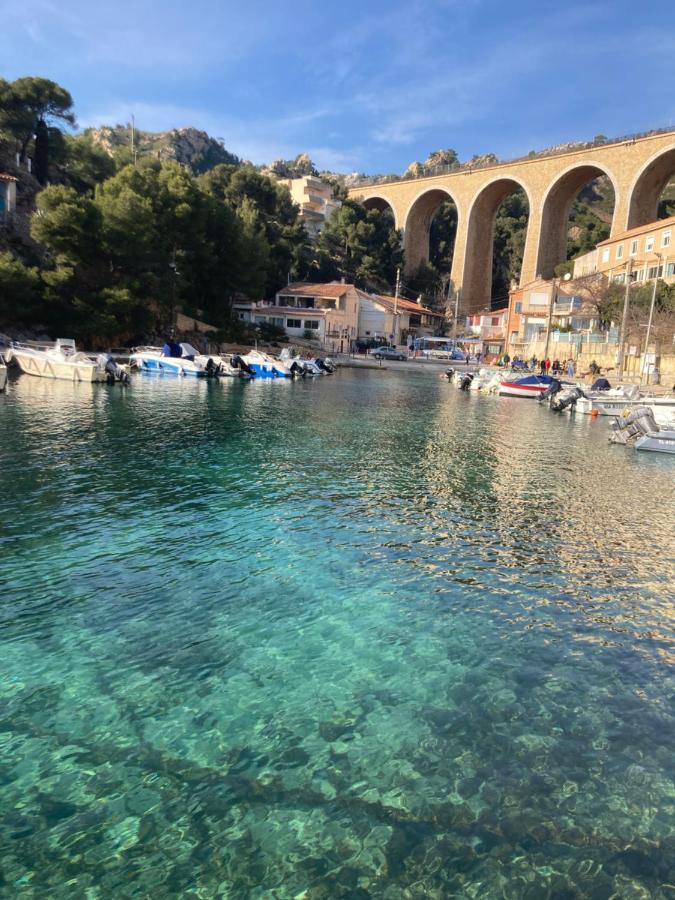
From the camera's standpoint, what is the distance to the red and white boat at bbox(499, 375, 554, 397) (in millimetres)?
36594

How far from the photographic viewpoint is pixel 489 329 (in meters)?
79.9

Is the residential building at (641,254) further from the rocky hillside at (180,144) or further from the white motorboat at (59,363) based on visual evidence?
the rocky hillside at (180,144)

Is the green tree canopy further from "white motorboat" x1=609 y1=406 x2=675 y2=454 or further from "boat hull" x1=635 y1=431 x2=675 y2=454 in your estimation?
"boat hull" x1=635 y1=431 x2=675 y2=454

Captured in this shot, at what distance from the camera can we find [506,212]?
343ft

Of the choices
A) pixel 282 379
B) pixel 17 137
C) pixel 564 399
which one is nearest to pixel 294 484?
pixel 564 399

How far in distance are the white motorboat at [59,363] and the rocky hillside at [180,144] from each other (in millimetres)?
114598

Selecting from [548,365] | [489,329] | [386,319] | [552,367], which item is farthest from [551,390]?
[489,329]

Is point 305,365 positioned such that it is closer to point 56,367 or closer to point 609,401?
point 56,367

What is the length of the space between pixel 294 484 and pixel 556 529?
564cm

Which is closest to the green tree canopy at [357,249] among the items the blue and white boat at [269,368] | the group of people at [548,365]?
the group of people at [548,365]

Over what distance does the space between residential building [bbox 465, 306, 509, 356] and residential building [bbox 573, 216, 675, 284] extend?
14187 millimetres

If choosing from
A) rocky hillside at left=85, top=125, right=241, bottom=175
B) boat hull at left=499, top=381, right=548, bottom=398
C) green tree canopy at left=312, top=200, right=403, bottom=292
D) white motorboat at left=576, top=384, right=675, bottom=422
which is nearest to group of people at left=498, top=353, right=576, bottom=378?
boat hull at left=499, top=381, right=548, bottom=398

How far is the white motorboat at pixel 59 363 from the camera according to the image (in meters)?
30.1

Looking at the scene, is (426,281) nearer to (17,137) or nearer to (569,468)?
(17,137)
